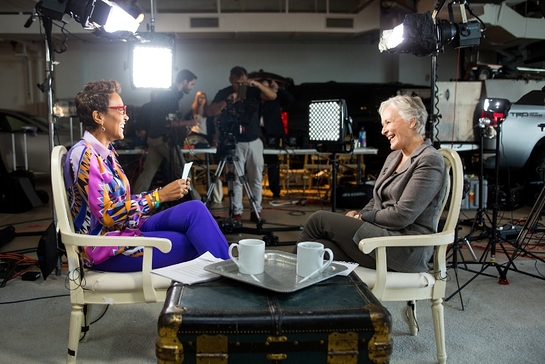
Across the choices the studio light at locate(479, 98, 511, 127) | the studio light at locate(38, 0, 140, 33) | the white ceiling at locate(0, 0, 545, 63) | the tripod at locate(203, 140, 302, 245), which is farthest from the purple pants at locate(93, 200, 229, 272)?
the white ceiling at locate(0, 0, 545, 63)

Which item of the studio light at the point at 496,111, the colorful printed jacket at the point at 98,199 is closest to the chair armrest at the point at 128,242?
the colorful printed jacket at the point at 98,199

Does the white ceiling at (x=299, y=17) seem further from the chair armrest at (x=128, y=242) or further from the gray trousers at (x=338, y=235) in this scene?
the chair armrest at (x=128, y=242)

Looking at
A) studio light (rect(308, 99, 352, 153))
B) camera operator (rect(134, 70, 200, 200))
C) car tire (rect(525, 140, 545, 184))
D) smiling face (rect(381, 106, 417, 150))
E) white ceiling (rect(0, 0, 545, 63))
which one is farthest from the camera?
white ceiling (rect(0, 0, 545, 63))

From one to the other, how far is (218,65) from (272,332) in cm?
802

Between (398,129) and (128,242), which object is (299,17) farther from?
(128,242)

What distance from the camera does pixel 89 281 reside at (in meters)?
1.62

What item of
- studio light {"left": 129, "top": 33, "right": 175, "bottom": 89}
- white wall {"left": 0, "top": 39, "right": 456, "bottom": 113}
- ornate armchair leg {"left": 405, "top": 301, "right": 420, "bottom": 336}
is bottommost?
ornate armchair leg {"left": 405, "top": 301, "right": 420, "bottom": 336}

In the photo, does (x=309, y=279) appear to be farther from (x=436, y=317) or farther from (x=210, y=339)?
(x=436, y=317)

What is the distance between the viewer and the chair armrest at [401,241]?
1565 mm

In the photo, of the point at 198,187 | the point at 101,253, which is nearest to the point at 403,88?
the point at 198,187

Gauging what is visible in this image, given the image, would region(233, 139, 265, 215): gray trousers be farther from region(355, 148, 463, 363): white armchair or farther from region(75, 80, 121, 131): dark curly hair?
region(355, 148, 463, 363): white armchair

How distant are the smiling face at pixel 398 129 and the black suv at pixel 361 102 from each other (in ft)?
15.4

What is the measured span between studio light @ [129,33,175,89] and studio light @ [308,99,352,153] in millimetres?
1275

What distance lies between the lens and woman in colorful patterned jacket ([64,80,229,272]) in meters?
1.61
